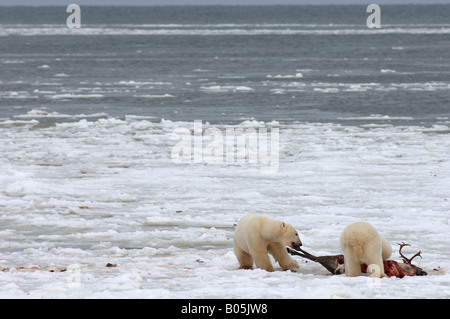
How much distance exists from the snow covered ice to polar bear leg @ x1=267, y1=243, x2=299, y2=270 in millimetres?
150

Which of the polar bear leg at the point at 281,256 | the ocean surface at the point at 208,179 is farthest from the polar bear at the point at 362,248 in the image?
the polar bear leg at the point at 281,256

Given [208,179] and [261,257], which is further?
[208,179]

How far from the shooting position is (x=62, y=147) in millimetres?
14672

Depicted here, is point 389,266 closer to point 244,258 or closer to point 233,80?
point 244,258

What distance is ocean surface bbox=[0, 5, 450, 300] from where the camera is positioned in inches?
262

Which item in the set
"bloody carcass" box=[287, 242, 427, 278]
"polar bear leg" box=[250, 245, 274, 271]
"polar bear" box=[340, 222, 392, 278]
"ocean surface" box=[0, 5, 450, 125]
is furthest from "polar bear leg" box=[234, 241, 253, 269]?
"ocean surface" box=[0, 5, 450, 125]

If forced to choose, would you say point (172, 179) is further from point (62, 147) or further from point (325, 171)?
point (62, 147)

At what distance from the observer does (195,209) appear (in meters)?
9.85

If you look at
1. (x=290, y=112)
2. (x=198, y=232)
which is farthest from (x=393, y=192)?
(x=290, y=112)

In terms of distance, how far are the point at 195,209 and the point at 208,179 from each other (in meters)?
1.82

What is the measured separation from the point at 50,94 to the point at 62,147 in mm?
9985

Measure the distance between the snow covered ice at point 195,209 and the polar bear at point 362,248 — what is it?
21 centimetres

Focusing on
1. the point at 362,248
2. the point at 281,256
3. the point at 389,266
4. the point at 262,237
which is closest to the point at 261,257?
the point at 262,237

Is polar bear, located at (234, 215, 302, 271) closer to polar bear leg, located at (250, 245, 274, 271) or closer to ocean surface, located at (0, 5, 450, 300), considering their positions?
polar bear leg, located at (250, 245, 274, 271)
